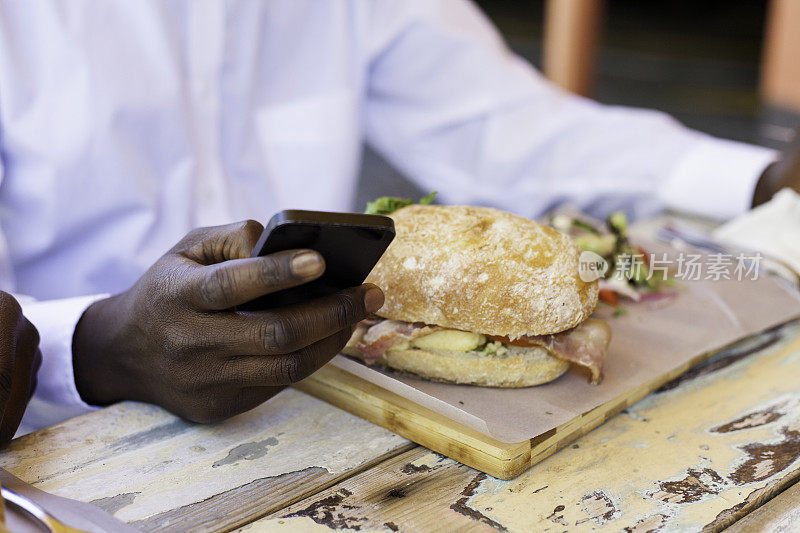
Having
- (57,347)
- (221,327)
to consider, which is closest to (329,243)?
(221,327)

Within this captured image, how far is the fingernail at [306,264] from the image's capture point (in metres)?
0.71

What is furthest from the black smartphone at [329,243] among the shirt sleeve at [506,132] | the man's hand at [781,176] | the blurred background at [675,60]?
the blurred background at [675,60]

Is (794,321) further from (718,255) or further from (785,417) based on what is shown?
(785,417)

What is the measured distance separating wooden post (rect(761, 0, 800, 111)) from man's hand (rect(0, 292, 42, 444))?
212 inches

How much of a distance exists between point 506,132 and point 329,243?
4.34 feet

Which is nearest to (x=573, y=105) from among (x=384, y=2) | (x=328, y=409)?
(x=384, y=2)

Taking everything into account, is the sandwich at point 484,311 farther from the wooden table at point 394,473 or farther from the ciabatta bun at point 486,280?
the wooden table at point 394,473

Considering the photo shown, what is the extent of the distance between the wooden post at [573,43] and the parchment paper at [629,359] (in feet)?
12.0

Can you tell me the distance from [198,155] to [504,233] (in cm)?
82

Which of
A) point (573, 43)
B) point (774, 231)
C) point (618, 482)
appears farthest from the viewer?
point (573, 43)

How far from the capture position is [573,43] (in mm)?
4711

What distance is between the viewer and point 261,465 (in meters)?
0.85

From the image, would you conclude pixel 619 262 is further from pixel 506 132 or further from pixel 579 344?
pixel 506 132

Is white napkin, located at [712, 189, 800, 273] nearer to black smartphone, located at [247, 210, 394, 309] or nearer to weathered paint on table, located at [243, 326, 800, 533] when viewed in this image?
weathered paint on table, located at [243, 326, 800, 533]
